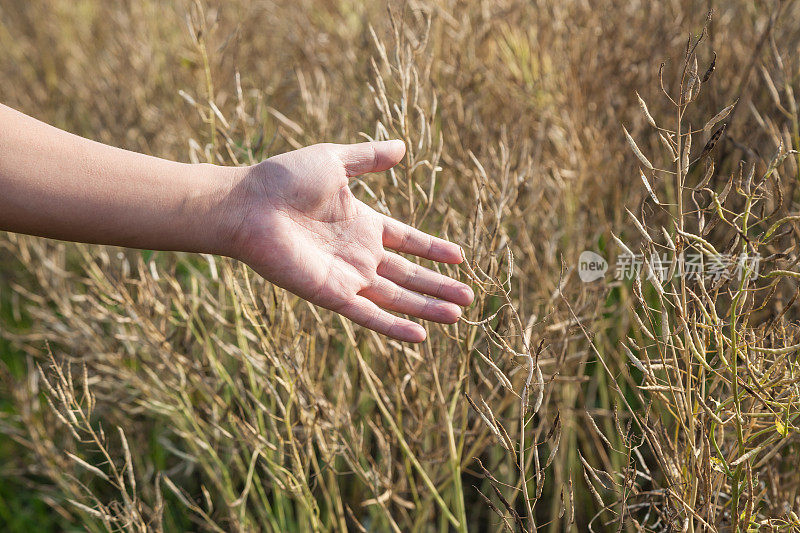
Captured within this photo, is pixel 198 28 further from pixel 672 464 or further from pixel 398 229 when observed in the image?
pixel 672 464

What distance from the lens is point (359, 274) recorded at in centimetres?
136

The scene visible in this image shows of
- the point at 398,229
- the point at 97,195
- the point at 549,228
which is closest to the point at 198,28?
the point at 97,195

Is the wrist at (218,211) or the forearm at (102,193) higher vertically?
the forearm at (102,193)

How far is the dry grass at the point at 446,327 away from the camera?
1.29 meters

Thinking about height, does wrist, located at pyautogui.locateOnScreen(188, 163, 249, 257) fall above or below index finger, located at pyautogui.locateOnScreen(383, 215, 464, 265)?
above

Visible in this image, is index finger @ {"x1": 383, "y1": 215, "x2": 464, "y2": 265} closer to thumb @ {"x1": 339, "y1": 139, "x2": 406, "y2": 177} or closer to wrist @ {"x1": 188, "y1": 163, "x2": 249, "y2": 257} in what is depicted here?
thumb @ {"x1": 339, "y1": 139, "x2": 406, "y2": 177}

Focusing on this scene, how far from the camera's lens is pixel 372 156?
4.21 ft

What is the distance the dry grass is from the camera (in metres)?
1.29

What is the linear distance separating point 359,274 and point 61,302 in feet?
3.53

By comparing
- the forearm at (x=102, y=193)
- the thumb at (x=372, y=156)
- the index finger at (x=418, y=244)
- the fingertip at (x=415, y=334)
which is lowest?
the fingertip at (x=415, y=334)

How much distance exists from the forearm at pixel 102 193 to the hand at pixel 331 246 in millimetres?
69
